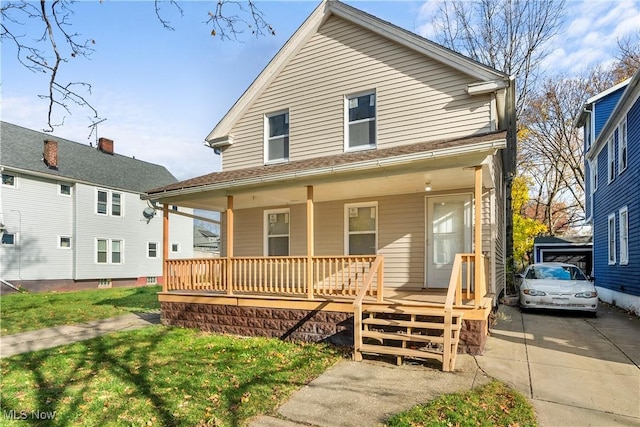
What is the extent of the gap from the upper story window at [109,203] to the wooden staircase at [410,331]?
19.3 metres

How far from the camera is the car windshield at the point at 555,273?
10789 mm

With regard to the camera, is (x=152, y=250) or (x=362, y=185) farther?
(x=152, y=250)

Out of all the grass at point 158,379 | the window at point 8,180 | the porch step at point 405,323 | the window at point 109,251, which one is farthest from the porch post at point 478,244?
the window at point 109,251

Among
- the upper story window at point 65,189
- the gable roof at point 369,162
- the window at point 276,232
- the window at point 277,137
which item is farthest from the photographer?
the upper story window at point 65,189

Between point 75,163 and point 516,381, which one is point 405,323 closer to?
point 516,381

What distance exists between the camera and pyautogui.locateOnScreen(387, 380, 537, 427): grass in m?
3.88

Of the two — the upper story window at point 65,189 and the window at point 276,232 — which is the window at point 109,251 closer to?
the upper story window at point 65,189

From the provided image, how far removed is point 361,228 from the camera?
943 centimetres

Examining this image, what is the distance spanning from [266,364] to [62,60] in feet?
15.2

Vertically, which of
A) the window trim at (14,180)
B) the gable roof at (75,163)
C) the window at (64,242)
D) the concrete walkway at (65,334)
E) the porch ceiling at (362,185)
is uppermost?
the gable roof at (75,163)

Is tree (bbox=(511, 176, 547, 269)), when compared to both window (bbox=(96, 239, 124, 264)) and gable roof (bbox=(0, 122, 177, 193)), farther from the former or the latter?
window (bbox=(96, 239, 124, 264))

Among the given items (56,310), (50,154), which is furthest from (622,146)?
(50,154)

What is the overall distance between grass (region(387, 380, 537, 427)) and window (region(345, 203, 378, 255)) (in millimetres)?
4917

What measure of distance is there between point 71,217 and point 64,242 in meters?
1.30
